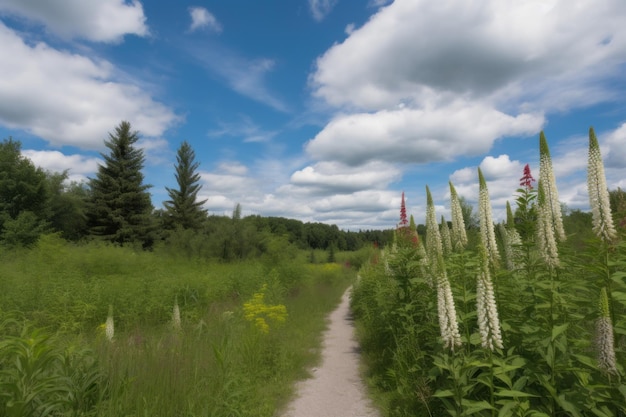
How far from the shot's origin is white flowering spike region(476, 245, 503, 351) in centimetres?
293

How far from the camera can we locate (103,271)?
51.5ft

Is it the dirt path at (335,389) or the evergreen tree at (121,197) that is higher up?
the evergreen tree at (121,197)

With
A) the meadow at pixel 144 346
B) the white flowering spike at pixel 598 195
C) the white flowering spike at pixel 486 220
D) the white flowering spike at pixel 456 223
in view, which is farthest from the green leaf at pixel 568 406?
the meadow at pixel 144 346

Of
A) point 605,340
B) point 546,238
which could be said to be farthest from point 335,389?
point 605,340

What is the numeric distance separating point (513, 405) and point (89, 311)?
10060 mm

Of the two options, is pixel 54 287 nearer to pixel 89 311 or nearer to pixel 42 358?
pixel 89 311

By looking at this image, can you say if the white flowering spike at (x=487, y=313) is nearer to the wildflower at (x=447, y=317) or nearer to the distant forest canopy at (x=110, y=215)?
the wildflower at (x=447, y=317)

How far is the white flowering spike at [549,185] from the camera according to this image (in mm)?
3717

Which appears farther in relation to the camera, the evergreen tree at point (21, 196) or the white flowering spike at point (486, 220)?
the evergreen tree at point (21, 196)

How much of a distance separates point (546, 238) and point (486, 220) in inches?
46.6

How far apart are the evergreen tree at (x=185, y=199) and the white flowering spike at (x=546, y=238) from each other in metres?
35.9

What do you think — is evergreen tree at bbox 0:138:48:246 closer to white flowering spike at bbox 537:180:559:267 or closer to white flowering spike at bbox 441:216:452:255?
white flowering spike at bbox 441:216:452:255

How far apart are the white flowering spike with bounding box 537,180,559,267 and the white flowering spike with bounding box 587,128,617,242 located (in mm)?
335

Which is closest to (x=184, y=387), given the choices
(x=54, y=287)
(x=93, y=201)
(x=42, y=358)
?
(x=42, y=358)
